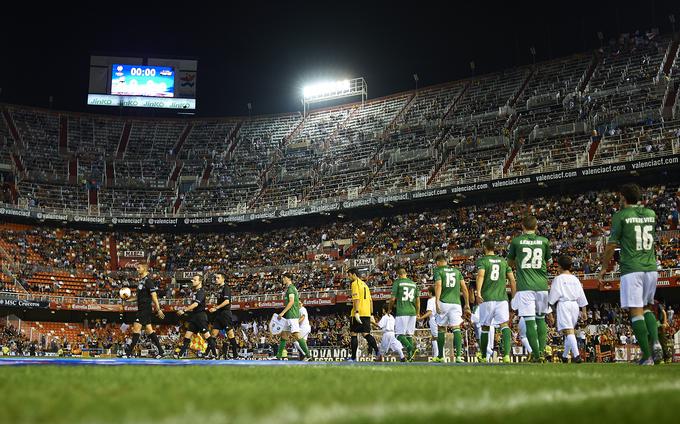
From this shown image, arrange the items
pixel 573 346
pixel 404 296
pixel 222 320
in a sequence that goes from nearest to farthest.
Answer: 1. pixel 573 346
2. pixel 404 296
3. pixel 222 320

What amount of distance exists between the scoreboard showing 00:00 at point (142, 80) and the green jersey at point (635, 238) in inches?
2082

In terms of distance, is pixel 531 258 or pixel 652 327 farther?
pixel 531 258

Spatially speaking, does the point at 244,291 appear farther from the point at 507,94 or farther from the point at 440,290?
the point at 440,290

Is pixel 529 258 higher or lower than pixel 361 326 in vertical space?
higher

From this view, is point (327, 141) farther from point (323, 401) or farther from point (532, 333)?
point (323, 401)

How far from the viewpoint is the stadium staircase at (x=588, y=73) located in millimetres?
45656

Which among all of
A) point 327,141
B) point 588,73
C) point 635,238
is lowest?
point 635,238

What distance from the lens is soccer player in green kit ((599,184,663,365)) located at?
9344 millimetres

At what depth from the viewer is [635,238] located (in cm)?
945

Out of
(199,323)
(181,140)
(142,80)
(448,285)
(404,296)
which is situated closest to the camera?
(448,285)

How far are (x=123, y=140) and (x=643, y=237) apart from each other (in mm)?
54598

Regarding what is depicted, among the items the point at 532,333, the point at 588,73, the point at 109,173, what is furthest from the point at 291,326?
the point at 109,173

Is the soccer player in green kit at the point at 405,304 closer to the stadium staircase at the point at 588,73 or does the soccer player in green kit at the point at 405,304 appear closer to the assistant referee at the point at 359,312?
the assistant referee at the point at 359,312

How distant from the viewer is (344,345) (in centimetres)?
3444
